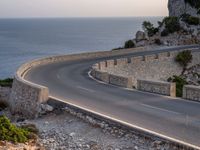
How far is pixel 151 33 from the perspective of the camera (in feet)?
228

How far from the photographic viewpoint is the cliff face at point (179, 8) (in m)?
75.0

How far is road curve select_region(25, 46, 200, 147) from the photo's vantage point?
17.2m

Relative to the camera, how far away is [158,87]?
24625 mm

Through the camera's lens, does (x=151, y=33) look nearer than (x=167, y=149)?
No

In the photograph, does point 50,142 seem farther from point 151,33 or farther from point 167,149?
point 151,33

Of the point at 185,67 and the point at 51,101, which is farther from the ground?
the point at 51,101

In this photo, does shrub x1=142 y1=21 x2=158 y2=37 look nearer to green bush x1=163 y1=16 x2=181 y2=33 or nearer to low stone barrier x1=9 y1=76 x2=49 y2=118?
green bush x1=163 y1=16 x2=181 y2=33

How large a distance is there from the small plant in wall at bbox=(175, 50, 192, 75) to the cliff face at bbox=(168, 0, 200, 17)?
1036 inches

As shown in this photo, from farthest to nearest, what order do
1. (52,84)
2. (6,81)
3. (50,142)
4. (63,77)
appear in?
(6,81)
(63,77)
(52,84)
(50,142)

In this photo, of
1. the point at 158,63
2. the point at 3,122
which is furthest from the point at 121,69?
the point at 3,122

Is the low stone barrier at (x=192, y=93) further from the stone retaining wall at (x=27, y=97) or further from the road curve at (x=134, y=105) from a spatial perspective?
the stone retaining wall at (x=27, y=97)

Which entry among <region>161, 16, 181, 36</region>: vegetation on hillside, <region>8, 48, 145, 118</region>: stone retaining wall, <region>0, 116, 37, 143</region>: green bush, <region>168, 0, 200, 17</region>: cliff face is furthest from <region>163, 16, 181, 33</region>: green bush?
<region>0, 116, 37, 143</region>: green bush

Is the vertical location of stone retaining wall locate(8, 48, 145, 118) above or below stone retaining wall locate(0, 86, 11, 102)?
above

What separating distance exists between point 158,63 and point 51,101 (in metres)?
22.6
